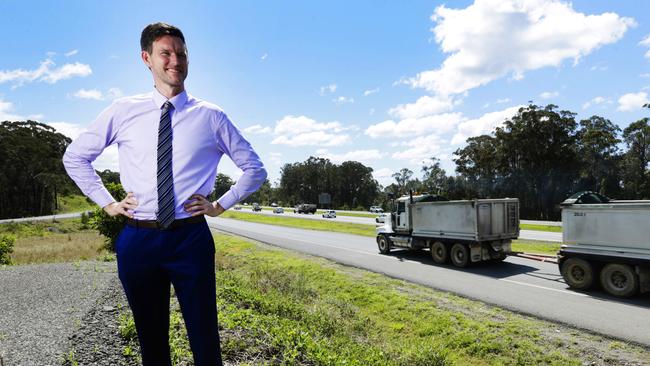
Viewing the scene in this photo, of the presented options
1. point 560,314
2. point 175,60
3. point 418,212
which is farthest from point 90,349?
point 418,212

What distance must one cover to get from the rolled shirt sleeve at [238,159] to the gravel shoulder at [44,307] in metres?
3.74

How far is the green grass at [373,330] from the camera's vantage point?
5.49m

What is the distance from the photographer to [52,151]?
74.9 meters

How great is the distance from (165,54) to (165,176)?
27.4 inches

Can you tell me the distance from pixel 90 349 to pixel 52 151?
84.6m

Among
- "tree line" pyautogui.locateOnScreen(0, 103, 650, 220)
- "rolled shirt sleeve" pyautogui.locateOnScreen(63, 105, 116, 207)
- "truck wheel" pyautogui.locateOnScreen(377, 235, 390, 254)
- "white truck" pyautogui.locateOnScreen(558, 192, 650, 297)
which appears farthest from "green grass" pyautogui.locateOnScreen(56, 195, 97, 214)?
"rolled shirt sleeve" pyautogui.locateOnScreen(63, 105, 116, 207)

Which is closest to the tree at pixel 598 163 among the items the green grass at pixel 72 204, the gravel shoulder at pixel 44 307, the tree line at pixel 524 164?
the tree line at pixel 524 164

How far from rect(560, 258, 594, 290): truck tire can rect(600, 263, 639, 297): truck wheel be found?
0.30 meters

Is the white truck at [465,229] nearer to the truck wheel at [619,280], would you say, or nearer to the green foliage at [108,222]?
the truck wheel at [619,280]

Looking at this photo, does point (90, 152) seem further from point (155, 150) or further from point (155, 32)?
point (155, 32)

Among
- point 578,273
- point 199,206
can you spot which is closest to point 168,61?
point 199,206

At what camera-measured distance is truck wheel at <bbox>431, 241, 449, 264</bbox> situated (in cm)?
1656

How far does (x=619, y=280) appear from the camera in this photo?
35.5 feet

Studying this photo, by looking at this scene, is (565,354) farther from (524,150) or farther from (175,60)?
(524,150)
